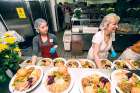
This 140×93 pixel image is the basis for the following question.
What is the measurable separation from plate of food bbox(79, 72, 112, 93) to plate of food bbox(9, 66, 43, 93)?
368mm

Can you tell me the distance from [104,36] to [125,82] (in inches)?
43.0

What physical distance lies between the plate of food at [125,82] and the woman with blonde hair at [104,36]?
45cm

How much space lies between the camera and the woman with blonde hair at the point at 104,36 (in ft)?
6.37

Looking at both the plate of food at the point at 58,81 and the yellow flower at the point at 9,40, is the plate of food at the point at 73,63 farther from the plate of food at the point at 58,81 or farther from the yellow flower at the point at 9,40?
the yellow flower at the point at 9,40

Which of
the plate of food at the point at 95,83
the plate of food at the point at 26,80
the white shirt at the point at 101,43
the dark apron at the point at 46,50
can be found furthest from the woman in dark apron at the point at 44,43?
the plate of food at the point at 95,83

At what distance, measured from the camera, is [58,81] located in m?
1.18

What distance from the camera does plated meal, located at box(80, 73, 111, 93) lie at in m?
1.12

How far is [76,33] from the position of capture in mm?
4414

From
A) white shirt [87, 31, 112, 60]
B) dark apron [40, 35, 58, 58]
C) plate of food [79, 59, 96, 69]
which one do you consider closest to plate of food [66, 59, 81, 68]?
plate of food [79, 59, 96, 69]

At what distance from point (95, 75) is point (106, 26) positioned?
95 centimetres

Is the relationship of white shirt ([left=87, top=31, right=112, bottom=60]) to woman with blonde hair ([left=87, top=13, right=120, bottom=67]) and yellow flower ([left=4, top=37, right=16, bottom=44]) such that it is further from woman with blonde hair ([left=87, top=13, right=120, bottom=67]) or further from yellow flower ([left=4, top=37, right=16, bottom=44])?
yellow flower ([left=4, top=37, right=16, bottom=44])

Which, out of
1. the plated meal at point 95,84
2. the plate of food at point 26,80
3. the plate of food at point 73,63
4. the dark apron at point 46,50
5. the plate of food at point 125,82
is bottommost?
the dark apron at point 46,50

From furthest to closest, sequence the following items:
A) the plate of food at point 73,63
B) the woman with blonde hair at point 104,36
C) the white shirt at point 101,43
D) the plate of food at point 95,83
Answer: the white shirt at point 101,43 → the woman with blonde hair at point 104,36 → the plate of food at point 73,63 → the plate of food at point 95,83

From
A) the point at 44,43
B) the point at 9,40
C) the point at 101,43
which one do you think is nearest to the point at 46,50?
the point at 44,43
